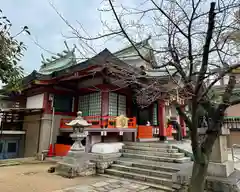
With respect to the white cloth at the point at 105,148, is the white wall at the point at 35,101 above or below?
above

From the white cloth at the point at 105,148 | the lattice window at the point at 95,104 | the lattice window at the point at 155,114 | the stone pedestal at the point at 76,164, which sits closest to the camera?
the stone pedestal at the point at 76,164

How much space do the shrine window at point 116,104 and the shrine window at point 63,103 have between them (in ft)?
9.73

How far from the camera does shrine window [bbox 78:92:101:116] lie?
1022 cm

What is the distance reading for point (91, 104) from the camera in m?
10.6

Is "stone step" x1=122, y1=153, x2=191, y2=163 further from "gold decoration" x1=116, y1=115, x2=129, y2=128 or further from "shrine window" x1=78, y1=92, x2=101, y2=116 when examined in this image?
"shrine window" x1=78, y1=92, x2=101, y2=116

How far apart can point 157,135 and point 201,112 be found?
8.30m

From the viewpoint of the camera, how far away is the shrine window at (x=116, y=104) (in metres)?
10.2

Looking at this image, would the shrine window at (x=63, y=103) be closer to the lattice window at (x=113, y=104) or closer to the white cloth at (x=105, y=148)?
the lattice window at (x=113, y=104)

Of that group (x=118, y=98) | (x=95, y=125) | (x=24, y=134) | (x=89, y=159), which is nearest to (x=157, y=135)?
(x=118, y=98)

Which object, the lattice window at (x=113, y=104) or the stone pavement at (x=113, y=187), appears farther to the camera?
the lattice window at (x=113, y=104)

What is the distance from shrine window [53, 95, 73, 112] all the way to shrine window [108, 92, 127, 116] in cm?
297

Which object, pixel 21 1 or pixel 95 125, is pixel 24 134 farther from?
pixel 21 1

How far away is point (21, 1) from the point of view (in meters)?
3.26

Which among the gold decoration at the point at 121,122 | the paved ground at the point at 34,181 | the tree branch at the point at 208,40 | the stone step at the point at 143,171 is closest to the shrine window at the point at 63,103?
the gold decoration at the point at 121,122
